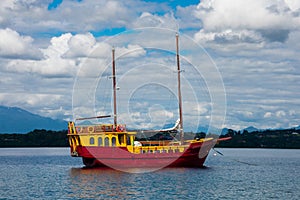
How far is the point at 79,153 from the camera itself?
266ft

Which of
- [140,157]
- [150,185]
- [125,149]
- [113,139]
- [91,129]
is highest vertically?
[91,129]

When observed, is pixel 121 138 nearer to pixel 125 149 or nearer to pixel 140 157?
pixel 125 149

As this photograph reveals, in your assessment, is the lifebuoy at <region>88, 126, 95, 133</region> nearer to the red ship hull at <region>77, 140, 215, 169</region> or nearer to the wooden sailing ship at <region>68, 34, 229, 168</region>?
the wooden sailing ship at <region>68, 34, 229, 168</region>

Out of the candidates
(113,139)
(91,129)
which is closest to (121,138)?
(113,139)

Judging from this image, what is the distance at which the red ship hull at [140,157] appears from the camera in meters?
78.2

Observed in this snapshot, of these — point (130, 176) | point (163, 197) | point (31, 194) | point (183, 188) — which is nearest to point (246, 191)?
point (183, 188)

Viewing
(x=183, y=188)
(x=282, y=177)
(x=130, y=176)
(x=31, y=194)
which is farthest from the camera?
(x=282, y=177)

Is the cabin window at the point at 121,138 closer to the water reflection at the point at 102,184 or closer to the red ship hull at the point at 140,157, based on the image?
the red ship hull at the point at 140,157

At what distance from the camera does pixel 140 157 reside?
257 feet

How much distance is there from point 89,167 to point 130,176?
1383 centimetres

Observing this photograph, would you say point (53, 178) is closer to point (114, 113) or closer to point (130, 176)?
point (130, 176)

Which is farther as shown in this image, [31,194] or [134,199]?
[31,194]

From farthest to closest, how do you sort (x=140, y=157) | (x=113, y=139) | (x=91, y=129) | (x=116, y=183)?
(x=91, y=129), (x=113, y=139), (x=140, y=157), (x=116, y=183)

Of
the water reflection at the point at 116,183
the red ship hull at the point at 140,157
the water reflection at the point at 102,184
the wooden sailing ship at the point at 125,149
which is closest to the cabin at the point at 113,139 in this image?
the wooden sailing ship at the point at 125,149
